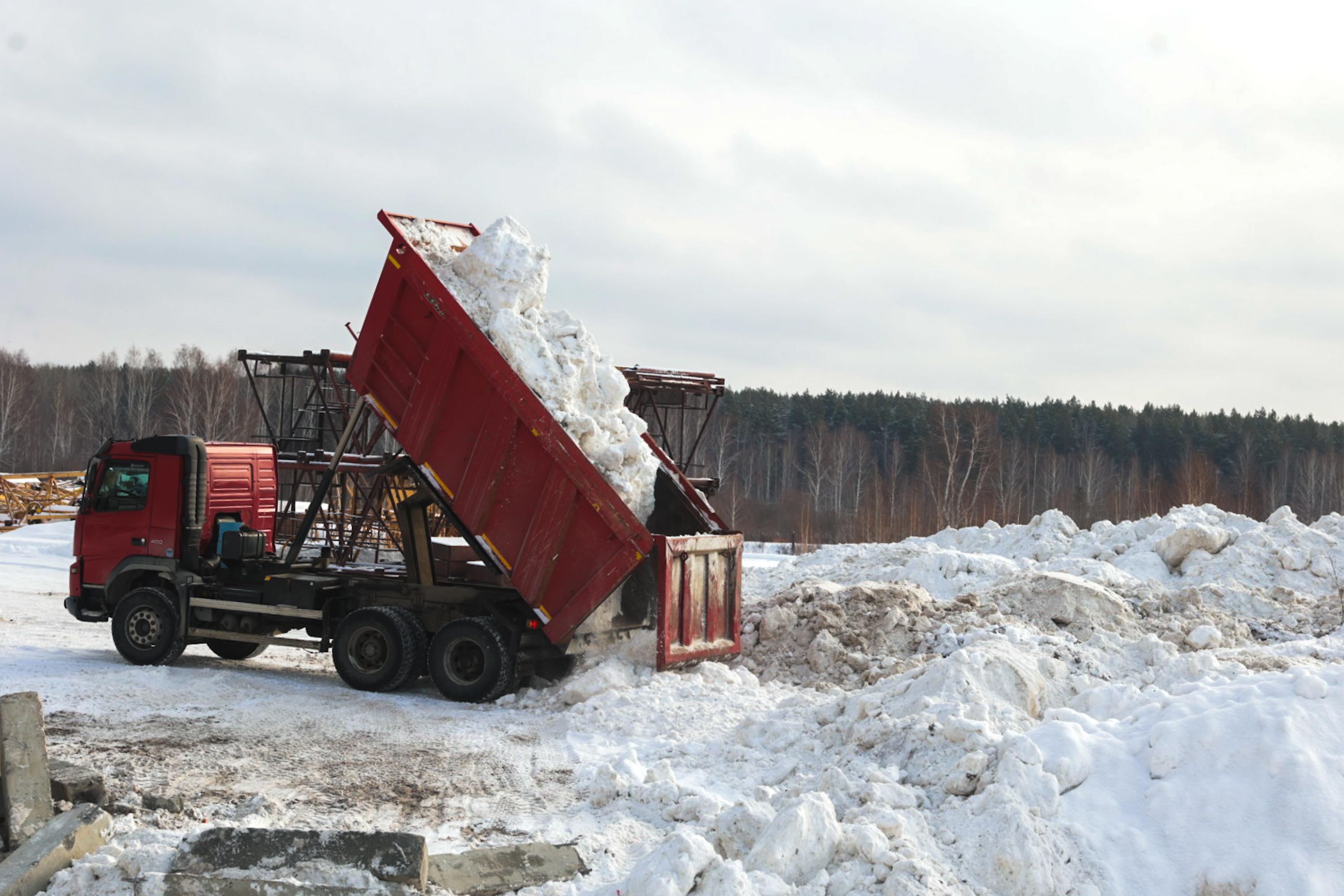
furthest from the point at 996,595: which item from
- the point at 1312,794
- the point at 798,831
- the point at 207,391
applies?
the point at 207,391

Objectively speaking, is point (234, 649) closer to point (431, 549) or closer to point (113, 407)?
point (431, 549)

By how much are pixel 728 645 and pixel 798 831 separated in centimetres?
504

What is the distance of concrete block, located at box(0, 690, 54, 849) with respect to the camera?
5.68 meters

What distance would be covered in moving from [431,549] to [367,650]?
3.82 ft

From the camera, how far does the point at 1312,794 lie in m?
5.49

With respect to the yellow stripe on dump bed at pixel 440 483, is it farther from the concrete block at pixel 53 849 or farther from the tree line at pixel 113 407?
the tree line at pixel 113 407

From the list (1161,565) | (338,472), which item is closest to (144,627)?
(338,472)

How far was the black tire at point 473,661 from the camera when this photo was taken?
9703 millimetres

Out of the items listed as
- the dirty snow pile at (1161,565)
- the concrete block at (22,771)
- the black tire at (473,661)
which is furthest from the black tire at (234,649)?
the dirty snow pile at (1161,565)

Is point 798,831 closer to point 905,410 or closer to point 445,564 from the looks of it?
point 445,564

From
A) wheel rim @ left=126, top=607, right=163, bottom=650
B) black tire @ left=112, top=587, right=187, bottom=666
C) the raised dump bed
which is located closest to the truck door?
black tire @ left=112, top=587, right=187, bottom=666

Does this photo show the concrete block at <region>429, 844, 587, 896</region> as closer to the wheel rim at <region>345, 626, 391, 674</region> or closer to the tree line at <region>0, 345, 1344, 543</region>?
the wheel rim at <region>345, 626, 391, 674</region>

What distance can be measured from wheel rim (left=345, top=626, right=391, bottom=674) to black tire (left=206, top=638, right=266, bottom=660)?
7.07 feet

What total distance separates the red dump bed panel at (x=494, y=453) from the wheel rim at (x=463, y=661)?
2.65 ft
